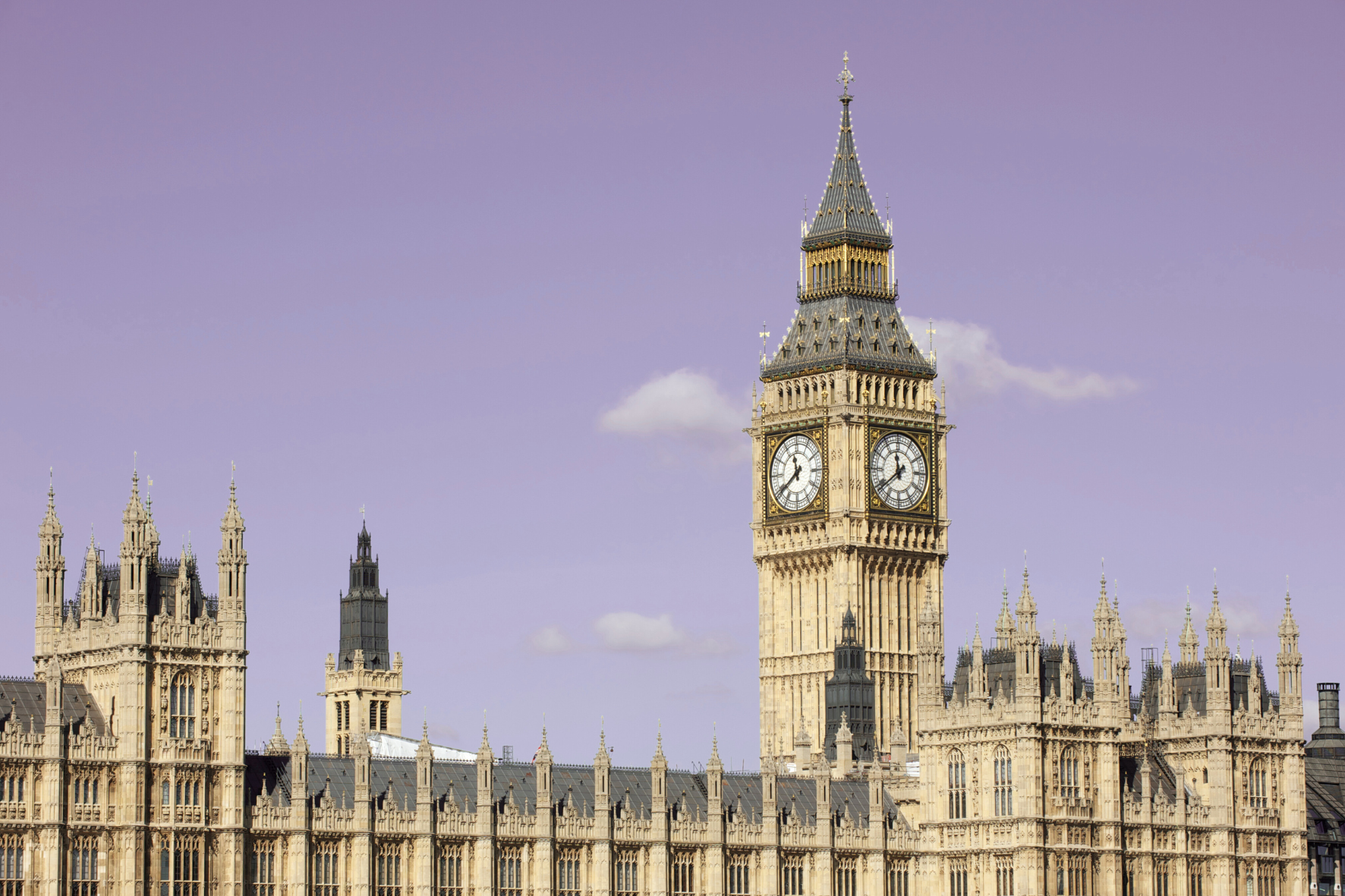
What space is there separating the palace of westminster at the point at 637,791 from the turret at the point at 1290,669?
0.18 metres

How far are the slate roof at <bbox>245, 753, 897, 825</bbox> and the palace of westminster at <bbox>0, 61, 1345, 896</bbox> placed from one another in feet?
0.61

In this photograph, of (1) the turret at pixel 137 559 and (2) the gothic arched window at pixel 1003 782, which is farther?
(2) the gothic arched window at pixel 1003 782

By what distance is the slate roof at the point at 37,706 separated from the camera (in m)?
150

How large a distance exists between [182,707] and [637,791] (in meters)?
29.3

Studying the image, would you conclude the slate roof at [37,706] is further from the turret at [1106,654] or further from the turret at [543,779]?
the turret at [1106,654]

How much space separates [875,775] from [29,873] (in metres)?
51.4

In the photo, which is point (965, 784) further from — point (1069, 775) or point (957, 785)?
point (1069, 775)

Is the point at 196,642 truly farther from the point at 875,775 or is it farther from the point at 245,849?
the point at 875,775

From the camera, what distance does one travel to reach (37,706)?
15125cm

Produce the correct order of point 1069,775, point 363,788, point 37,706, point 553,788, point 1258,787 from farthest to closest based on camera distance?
point 1258,787, point 1069,775, point 553,788, point 363,788, point 37,706

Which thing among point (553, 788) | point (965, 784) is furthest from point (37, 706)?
point (965, 784)

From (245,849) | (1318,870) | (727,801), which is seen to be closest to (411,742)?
(727,801)

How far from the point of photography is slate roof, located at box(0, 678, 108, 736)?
5886 inches

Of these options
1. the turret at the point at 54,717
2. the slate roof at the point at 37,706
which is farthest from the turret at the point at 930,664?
the turret at the point at 54,717
